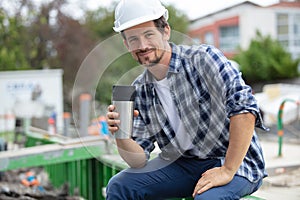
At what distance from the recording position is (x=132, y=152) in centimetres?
242

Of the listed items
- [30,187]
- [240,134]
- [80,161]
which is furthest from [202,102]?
[30,187]

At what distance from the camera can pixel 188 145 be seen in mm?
2398

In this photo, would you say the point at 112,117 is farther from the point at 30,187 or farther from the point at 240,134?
the point at 30,187

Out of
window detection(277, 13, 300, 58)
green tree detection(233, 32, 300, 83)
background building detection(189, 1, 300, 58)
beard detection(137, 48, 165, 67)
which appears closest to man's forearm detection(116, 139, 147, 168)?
beard detection(137, 48, 165, 67)

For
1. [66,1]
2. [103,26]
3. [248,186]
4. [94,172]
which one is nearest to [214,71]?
[248,186]

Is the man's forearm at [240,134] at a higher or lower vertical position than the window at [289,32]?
lower

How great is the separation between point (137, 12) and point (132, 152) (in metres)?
0.69

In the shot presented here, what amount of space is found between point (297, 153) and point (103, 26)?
27.7 metres

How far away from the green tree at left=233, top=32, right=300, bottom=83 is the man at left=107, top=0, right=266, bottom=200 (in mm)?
23524

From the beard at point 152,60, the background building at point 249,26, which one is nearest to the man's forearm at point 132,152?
the beard at point 152,60

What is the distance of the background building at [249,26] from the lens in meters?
33.2

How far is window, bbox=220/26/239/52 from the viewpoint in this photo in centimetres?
3475

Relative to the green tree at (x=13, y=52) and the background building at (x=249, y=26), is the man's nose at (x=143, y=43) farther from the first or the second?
the background building at (x=249, y=26)

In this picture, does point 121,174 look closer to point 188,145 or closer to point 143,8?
point 188,145
